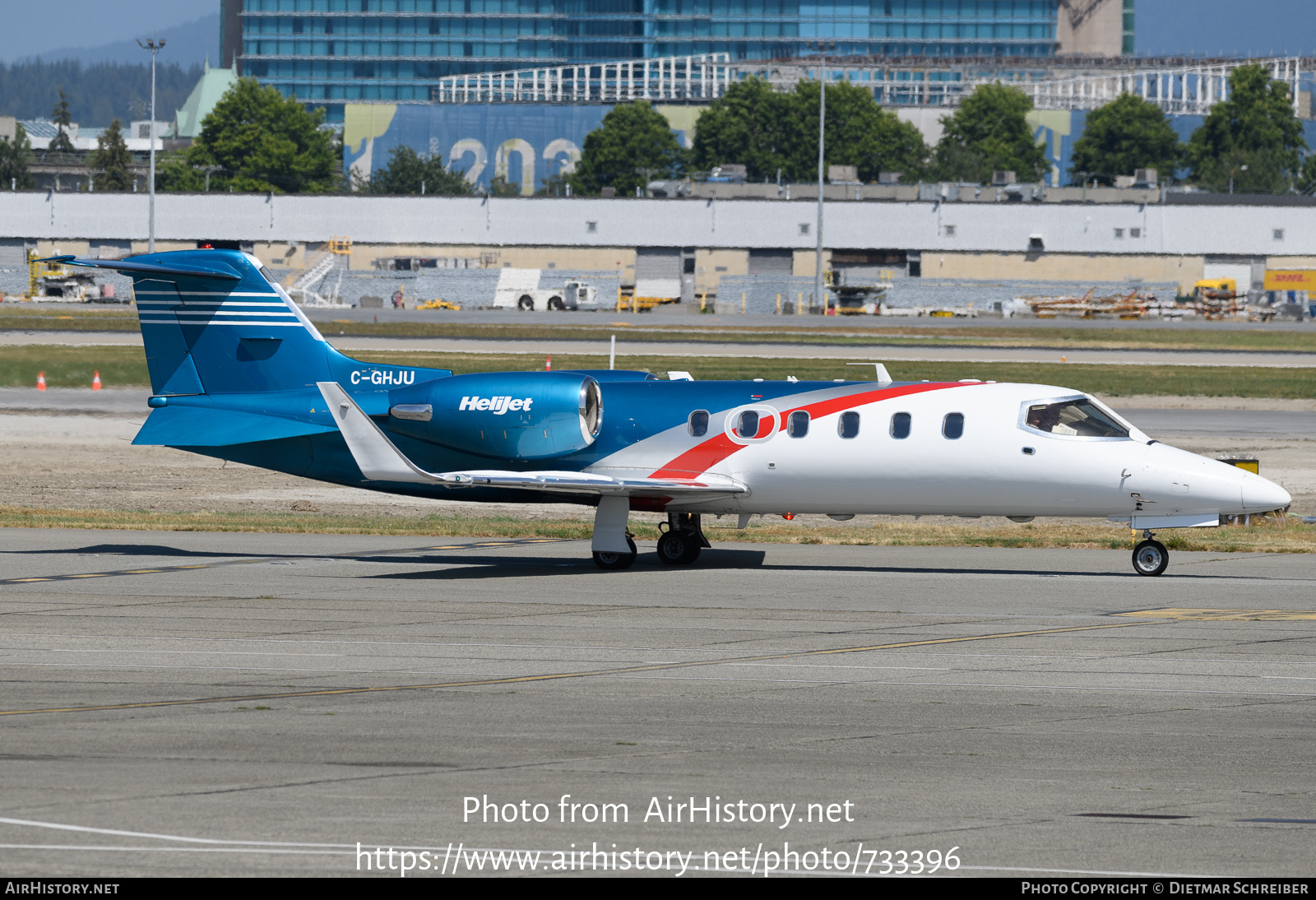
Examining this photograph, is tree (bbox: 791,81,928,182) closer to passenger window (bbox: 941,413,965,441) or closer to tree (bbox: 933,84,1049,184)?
tree (bbox: 933,84,1049,184)

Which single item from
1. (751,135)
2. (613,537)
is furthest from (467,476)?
(751,135)

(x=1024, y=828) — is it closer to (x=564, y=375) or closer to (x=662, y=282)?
(x=564, y=375)

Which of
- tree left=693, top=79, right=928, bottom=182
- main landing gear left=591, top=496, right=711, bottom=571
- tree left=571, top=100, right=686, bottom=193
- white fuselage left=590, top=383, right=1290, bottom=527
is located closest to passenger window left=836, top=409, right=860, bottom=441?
white fuselage left=590, top=383, right=1290, bottom=527

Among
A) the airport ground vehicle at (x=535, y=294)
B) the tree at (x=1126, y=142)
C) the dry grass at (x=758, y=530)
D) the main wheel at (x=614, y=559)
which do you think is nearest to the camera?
the main wheel at (x=614, y=559)

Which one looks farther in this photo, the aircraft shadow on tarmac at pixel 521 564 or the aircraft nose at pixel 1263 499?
the aircraft shadow on tarmac at pixel 521 564


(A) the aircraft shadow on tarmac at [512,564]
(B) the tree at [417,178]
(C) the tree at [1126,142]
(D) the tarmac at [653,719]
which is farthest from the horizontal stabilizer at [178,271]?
(C) the tree at [1126,142]

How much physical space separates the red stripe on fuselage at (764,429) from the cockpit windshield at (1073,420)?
1.29 m

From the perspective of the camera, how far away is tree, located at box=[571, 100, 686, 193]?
17525 centimetres

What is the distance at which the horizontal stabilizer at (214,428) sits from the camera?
25047 millimetres

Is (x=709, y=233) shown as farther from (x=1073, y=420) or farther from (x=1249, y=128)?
(x=1073, y=420)

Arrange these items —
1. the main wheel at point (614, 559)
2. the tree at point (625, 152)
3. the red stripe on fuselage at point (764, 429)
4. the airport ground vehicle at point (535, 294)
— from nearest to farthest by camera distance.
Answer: the red stripe on fuselage at point (764, 429) → the main wheel at point (614, 559) → the airport ground vehicle at point (535, 294) → the tree at point (625, 152)

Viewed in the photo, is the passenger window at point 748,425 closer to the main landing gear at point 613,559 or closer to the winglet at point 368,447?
the main landing gear at point 613,559

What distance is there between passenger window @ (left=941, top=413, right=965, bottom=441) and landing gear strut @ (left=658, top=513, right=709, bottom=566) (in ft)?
14.0

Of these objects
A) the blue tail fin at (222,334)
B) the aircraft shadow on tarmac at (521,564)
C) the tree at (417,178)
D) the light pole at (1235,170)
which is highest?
the light pole at (1235,170)
